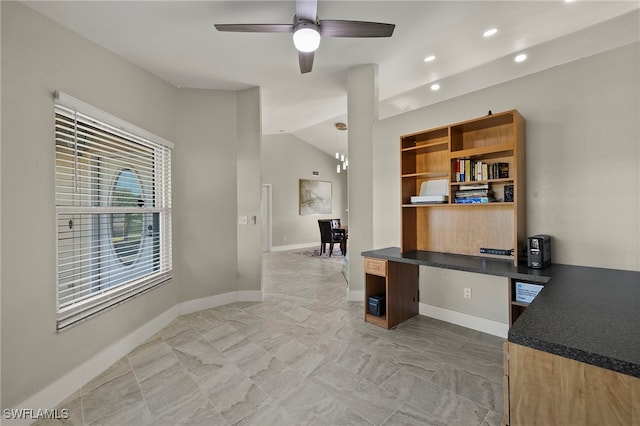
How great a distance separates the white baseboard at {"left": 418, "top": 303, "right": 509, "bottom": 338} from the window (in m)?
3.05

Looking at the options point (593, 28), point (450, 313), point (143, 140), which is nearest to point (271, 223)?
point (143, 140)

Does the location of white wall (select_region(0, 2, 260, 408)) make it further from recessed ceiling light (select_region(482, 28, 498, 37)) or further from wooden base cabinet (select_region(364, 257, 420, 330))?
recessed ceiling light (select_region(482, 28, 498, 37))

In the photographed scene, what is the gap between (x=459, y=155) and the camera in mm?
2590

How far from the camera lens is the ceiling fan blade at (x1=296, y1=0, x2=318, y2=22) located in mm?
1843

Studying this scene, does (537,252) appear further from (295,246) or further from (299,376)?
(295,246)

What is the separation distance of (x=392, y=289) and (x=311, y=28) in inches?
98.0

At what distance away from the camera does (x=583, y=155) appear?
2.17m

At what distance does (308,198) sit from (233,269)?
585cm

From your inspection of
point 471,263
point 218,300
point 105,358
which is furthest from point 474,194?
point 105,358

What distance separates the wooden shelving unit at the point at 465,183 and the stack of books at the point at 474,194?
5 centimetres

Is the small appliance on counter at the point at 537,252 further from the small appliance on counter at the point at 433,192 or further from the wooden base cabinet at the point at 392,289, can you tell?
the wooden base cabinet at the point at 392,289

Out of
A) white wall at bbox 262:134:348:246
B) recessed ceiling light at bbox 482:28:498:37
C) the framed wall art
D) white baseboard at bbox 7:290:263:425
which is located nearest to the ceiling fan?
recessed ceiling light at bbox 482:28:498:37

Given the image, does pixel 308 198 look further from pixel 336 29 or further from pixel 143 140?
pixel 336 29

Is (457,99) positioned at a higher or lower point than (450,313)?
higher
